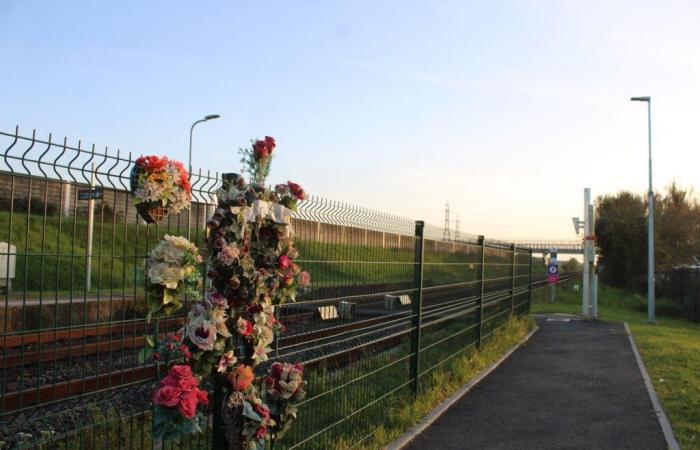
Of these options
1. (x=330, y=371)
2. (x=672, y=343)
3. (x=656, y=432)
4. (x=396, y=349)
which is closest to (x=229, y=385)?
(x=330, y=371)

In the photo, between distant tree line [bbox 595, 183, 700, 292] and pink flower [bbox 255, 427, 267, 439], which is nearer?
pink flower [bbox 255, 427, 267, 439]

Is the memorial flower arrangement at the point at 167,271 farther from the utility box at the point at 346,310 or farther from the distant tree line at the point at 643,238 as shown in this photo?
the distant tree line at the point at 643,238

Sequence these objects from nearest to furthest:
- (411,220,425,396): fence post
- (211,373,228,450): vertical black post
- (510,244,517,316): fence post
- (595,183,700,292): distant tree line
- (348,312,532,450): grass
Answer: (211,373,228,450): vertical black post → (348,312,532,450): grass → (411,220,425,396): fence post → (510,244,517,316): fence post → (595,183,700,292): distant tree line

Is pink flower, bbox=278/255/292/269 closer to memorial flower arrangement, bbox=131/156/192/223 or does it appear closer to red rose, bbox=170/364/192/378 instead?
memorial flower arrangement, bbox=131/156/192/223

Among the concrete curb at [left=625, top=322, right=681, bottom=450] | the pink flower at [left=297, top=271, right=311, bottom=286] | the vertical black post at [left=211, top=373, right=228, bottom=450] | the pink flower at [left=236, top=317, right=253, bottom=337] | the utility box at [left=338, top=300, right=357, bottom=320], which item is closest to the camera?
the pink flower at [left=236, top=317, right=253, bottom=337]

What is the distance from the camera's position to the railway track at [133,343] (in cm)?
318

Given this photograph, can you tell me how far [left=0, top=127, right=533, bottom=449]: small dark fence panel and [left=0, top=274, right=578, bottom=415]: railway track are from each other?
0.02 m

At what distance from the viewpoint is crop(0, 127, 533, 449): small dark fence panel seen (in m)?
3.08

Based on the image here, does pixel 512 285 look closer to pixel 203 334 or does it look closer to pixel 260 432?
pixel 260 432

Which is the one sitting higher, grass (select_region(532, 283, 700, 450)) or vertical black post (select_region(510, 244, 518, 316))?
vertical black post (select_region(510, 244, 518, 316))

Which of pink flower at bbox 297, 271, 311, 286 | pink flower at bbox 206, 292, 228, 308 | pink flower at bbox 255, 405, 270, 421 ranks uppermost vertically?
pink flower at bbox 297, 271, 311, 286

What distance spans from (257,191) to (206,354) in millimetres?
967

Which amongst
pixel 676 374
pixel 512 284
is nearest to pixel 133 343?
pixel 676 374

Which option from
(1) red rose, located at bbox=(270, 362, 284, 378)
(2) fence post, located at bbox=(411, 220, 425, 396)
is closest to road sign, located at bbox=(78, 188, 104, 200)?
(1) red rose, located at bbox=(270, 362, 284, 378)
